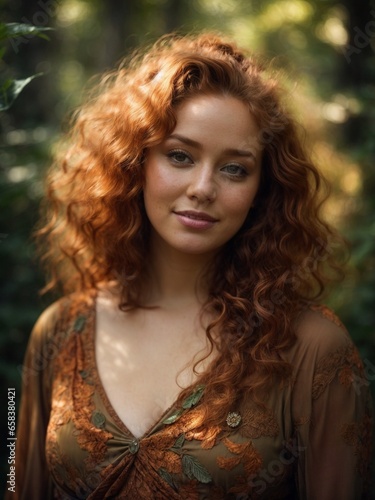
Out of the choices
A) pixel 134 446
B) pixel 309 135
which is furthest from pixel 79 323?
pixel 309 135

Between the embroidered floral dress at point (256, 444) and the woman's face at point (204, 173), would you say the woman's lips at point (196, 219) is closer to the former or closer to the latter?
the woman's face at point (204, 173)

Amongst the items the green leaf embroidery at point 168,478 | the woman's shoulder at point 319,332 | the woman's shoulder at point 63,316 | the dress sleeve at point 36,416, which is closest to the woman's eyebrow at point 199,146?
the woman's shoulder at point 319,332

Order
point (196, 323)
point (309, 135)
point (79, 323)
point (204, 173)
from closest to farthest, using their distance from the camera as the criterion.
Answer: point (204, 173) → point (196, 323) → point (79, 323) → point (309, 135)

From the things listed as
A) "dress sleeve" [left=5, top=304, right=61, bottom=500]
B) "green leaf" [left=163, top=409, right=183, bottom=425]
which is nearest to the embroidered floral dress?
"green leaf" [left=163, top=409, right=183, bottom=425]

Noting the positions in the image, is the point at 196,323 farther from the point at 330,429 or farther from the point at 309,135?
the point at 309,135

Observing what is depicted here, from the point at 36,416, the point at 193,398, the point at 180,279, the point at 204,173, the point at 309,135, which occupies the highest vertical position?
the point at 309,135

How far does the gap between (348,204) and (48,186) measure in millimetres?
1703

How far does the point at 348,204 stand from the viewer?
3209 mm

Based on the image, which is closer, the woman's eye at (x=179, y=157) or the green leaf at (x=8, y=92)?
the green leaf at (x=8, y=92)

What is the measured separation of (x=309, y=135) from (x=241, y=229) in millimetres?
504

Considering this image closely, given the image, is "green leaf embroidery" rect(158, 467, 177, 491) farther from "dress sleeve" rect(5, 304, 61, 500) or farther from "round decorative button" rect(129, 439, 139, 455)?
"dress sleeve" rect(5, 304, 61, 500)

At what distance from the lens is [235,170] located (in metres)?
1.81

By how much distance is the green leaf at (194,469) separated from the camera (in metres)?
1.67

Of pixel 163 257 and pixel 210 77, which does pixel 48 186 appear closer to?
pixel 163 257
